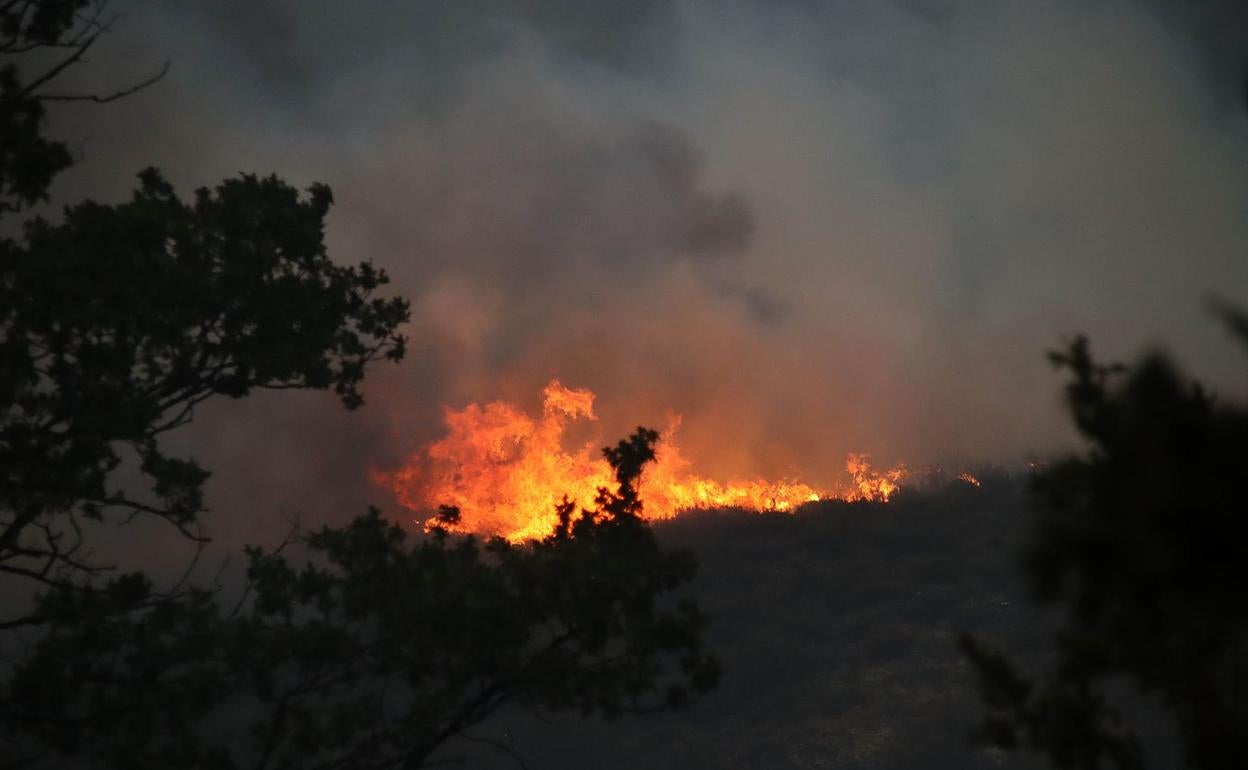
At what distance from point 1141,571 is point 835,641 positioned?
→ 3974 centimetres

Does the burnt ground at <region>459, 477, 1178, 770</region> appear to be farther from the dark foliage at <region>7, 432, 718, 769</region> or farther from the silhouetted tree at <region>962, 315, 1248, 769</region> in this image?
the silhouetted tree at <region>962, 315, 1248, 769</region>

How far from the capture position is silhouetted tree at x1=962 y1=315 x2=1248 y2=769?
4.38 meters

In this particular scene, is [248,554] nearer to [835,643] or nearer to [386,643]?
[386,643]

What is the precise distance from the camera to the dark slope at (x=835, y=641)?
35.4m

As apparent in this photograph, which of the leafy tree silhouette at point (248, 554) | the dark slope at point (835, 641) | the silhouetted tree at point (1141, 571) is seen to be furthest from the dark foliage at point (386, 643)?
the dark slope at point (835, 641)

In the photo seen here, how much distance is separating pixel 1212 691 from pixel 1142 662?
1.28ft

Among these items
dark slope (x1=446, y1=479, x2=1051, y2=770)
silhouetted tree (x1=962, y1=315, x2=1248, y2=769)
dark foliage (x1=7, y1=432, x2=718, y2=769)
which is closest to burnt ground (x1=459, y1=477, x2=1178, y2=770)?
dark slope (x1=446, y1=479, x2=1051, y2=770)

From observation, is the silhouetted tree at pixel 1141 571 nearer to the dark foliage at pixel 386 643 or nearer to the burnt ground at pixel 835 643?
the dark foliage at pixel 386 643

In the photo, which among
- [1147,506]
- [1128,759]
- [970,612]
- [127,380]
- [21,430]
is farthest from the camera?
[970,612]

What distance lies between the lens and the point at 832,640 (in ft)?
139

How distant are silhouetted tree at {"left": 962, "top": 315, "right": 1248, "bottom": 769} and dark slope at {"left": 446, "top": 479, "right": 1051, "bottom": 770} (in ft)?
81.4

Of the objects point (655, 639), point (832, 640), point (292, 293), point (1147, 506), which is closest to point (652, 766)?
point (832, 640)

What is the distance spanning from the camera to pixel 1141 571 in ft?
14.8

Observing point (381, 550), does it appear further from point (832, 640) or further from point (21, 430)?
point (832, 640)
